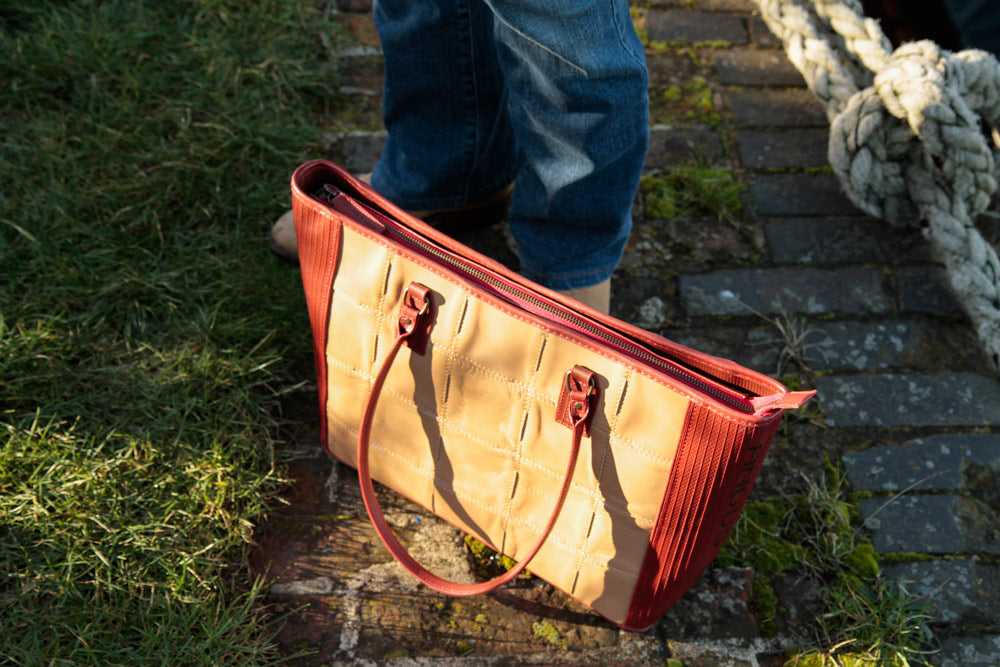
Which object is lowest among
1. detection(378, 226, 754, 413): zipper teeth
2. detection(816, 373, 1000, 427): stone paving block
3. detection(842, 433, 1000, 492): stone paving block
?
detection(842, 433, 1000, 492): stone paving block

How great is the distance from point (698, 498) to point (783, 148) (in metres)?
1.59

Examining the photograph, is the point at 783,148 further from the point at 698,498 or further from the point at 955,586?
the point at 698,498

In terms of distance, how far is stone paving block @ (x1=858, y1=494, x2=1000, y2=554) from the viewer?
1822 mm

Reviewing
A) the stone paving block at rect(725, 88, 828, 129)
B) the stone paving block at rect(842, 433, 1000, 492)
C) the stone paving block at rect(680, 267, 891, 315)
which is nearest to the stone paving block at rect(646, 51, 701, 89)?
the stone paving block at rect(725, 88, 828, 129)

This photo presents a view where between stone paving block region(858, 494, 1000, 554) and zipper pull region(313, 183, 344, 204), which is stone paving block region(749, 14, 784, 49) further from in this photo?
zipper pull region(313, 183, 344, 204)

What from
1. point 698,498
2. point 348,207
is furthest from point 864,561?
point 348,207

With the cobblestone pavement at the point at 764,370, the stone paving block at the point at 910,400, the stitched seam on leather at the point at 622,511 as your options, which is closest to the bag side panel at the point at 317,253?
the cobblestone pavement at the point at 764,370

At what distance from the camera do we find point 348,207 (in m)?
1.61

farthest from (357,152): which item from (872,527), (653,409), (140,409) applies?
(872,527)

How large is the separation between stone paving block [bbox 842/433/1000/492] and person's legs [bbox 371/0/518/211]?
114 cm

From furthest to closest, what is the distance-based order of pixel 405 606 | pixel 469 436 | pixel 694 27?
pixel 694 27 < pixel 405 606 < pixel 469 436

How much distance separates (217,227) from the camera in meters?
2.29

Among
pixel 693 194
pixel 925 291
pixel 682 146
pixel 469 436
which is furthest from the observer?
pixel 682 146

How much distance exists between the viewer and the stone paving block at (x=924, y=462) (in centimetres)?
192
